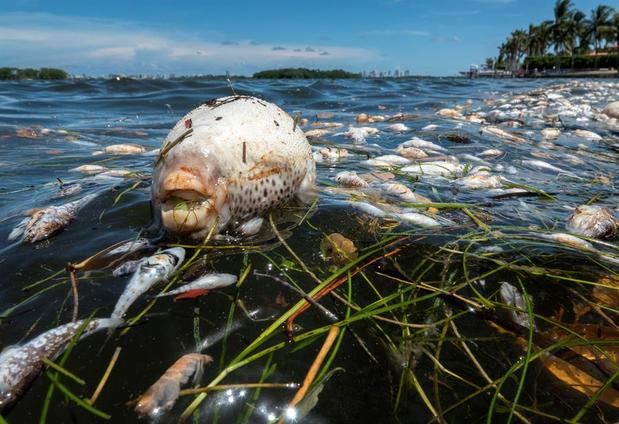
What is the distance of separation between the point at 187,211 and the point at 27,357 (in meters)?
0.83

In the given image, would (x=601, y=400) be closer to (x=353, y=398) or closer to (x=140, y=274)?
(x=353, y=398)

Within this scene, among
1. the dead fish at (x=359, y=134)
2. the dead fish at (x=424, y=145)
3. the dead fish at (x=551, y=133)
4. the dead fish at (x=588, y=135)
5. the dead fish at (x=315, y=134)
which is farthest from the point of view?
the dead fish at (x=551, y=133)

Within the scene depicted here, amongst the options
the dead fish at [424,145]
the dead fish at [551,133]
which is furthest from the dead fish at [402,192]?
the dead fish at [551,133]

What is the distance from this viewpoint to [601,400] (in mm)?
1313

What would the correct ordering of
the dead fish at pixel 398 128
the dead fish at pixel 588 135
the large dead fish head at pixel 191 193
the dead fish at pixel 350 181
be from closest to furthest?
the large dead fish head at pixel 191 193 < the dead fish at pixel 350 181 < the dead fish at pixel 588 135 < the dead fish at pixel 398 128

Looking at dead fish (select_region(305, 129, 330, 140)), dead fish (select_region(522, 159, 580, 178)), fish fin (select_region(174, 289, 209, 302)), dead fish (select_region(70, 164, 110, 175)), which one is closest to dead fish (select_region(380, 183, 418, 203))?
fish fin (select_region(174, 289, 209, 302))

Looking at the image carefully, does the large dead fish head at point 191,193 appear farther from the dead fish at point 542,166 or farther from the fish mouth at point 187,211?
the dead fish at point 542,166

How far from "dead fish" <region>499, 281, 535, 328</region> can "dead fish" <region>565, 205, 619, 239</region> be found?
0.90 metres

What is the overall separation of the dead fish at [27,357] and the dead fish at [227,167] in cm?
66

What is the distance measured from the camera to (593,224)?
2.36 m

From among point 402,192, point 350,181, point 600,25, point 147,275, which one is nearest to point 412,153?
point 350,181

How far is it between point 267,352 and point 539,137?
678 cm

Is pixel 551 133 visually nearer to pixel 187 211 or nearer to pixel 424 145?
pixel 424 145

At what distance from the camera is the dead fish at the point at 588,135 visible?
6.73 meters
